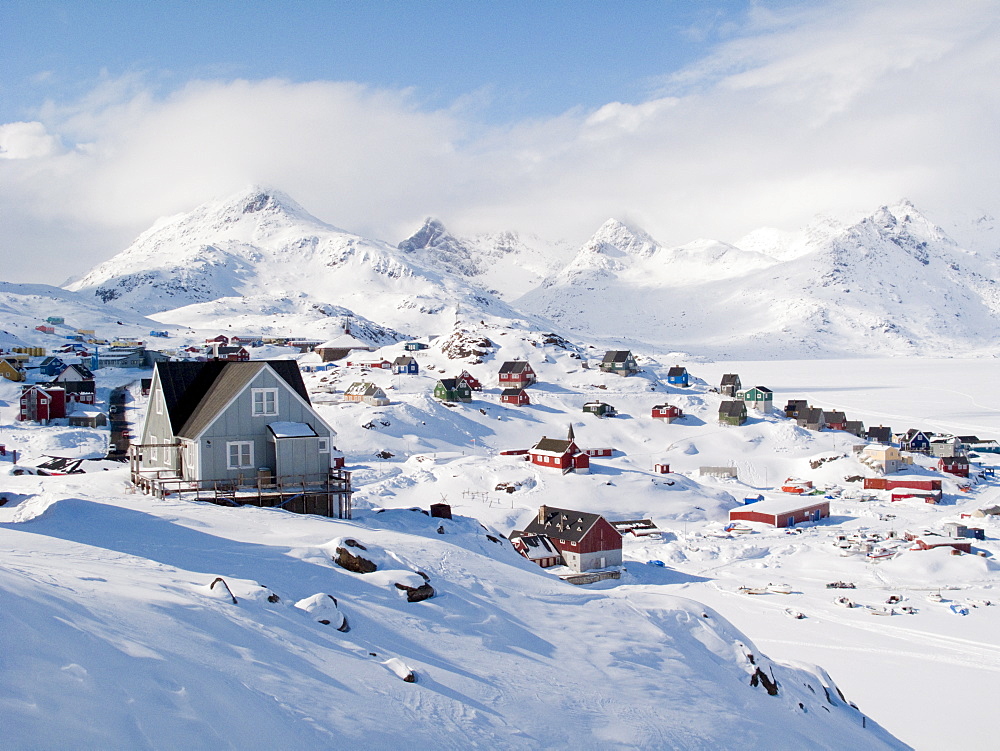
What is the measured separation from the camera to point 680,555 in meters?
45.2

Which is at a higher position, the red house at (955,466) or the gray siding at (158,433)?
the gray siding at (158,433)

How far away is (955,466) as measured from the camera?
6950 centimetres

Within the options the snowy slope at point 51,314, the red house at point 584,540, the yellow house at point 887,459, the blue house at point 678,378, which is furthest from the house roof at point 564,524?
the snowy slope at point 51,314

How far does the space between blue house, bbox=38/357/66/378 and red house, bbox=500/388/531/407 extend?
148 feet

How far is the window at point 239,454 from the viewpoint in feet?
72.7

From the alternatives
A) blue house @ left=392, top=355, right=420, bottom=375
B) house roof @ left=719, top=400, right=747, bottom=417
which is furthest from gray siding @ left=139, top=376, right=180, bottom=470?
blue house @ left=392, top=355, right=420, bottom=375

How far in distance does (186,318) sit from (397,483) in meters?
155

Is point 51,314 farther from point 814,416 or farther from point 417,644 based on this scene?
point 417,644

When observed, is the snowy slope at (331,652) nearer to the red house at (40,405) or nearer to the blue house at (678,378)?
the red house at (40,405)

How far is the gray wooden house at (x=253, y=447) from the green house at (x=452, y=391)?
59.4 metres

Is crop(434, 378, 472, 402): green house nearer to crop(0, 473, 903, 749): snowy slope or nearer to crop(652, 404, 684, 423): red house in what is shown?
crop(652, 404, 684, 423): red house

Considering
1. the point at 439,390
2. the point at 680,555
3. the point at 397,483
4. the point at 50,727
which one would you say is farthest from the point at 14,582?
the point at 439,390

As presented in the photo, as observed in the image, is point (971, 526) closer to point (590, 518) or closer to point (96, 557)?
point (590, 518)

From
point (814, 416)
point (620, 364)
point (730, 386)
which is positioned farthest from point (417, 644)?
point (730, 386)
